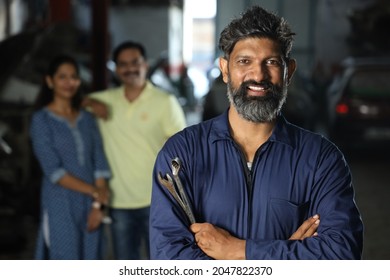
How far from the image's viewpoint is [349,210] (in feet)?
3.84

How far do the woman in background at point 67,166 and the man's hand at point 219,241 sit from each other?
75 cm

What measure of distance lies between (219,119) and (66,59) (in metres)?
0.79

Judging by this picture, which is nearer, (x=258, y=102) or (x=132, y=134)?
(x=258, y=102)

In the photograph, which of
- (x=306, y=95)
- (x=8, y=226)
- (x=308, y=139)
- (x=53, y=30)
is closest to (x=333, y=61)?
(x=306, y=95)

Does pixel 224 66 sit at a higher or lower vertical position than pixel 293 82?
Result: higher

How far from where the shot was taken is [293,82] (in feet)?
8.13

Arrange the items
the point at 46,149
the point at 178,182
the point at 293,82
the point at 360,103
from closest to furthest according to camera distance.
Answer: the point at 178,182, the point at 46,149, the point at 293,82, the point at 360,103

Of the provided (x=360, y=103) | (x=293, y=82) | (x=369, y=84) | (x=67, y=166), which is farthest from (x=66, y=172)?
(x=369, y=84)

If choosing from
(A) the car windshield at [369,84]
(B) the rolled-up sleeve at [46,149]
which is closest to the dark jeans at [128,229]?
(B) the rolled-up sleeve at [46,149]

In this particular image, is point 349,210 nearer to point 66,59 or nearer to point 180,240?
point 180,240

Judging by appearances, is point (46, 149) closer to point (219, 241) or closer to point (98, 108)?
point (98, 108)

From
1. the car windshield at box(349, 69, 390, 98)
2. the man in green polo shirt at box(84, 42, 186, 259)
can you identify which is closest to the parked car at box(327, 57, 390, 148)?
the car windshield at box(349, 69, 390, 98)

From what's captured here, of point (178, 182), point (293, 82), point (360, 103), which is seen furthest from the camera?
point (360, 103)

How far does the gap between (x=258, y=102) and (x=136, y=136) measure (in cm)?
73
